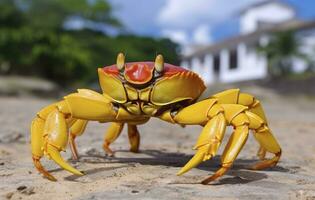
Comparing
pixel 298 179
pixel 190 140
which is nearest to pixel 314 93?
pixel 190 140

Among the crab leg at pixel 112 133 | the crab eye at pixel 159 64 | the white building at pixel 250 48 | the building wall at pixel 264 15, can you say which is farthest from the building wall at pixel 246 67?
the crab eye at pixel 159 64

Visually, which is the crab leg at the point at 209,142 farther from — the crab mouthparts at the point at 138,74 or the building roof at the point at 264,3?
the building roof at the point at 264,3

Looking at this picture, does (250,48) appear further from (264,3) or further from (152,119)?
(152,119)

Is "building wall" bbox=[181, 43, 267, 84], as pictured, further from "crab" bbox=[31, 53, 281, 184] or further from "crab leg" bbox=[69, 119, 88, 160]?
"crab" bbox=[31, 53, 281, 184]

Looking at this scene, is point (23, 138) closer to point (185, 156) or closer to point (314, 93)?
point (185, 156)

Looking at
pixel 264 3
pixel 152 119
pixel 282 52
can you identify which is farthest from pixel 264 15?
pixel 152 119

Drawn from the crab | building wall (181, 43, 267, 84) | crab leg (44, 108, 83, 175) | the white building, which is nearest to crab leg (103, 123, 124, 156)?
the crab

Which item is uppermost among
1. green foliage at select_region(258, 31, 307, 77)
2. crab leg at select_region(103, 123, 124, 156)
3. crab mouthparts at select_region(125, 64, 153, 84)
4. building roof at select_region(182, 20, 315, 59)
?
building roof at select_region(182, 20, 315, 59)
